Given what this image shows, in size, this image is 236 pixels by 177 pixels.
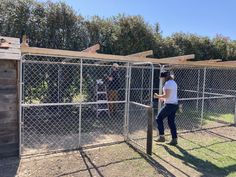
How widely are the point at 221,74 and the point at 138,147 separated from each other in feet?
30.4

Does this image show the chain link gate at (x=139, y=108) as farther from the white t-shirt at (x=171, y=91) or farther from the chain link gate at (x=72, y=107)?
the white t-shirt at (x=171, y=91)

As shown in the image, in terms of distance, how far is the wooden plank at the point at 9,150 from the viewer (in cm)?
508

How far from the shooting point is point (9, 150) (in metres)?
5.17

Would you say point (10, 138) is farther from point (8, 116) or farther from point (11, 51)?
point (11, 51)

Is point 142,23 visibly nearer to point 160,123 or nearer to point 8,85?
point 160,123

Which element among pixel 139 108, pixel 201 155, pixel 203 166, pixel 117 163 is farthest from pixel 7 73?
pixel 139 108

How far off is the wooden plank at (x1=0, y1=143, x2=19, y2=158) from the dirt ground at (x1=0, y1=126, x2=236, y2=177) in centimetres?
12

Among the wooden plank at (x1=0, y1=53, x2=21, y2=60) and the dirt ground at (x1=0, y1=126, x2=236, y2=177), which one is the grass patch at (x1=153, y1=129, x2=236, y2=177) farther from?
the wooden plank at (x1=0, y1=53, x2=21, y2=60)

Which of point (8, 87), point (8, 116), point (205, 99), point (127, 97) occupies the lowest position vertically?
point (205, 99)

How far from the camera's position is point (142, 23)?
13.0 m

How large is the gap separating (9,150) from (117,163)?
2.25 m

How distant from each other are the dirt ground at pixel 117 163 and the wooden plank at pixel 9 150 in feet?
0.39

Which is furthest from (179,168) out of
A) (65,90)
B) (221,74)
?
(221,74)

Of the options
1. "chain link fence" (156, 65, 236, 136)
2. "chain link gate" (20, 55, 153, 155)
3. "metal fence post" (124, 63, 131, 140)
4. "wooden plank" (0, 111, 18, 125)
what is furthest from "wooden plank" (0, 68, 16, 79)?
"chain link fence" (156, 65, 236, 136)
